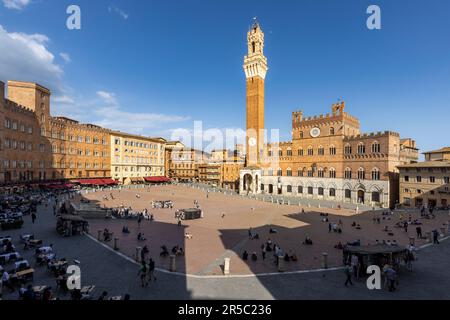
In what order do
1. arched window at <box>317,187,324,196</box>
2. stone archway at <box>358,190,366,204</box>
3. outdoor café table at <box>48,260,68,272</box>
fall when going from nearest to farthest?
outdoor café table at <box>48,260,68,272</box>
stone archway at <box>358,190,366,204</box>
arched window at <box>317,187,324,196</box>

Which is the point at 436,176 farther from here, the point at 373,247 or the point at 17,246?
the point at 17,246

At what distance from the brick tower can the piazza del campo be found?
Result: 35 cm

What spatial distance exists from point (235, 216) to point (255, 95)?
130ft

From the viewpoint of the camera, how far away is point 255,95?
6494 cm

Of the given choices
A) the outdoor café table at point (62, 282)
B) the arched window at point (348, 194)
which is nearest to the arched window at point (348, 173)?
the arched window at point (348, 194)

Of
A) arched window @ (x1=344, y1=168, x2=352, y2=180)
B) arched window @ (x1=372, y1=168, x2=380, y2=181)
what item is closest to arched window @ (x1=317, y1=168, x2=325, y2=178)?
arched window @ (x1=344, y1=168, x2=352, y2=180)

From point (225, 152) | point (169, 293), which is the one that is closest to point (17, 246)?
point (169, 293)

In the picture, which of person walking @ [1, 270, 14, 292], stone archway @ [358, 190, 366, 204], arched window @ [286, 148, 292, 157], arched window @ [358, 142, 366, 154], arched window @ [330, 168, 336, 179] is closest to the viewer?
person walking @ [1, 270, 14, 292]

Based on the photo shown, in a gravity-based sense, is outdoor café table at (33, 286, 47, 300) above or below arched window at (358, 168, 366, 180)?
below

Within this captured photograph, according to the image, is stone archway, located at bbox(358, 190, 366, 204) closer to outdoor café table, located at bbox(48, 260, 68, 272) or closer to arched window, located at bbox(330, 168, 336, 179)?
arched window, located at bbox(330, 168, 336, 179)

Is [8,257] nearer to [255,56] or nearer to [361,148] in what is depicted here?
[361,148]

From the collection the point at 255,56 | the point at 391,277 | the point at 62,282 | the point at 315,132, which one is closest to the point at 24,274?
the point at 62,282

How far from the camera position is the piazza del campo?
1359 centimetres

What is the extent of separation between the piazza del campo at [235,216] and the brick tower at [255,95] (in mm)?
348
